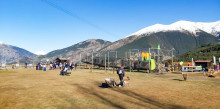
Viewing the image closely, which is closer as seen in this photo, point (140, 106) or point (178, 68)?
point (140, 106)

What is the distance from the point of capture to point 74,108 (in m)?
8.32

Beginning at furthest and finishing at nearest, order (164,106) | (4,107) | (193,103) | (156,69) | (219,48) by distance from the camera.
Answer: (219,48), (156,69), (193,103), (164,106), (4,107)

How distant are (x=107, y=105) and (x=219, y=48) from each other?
152 m

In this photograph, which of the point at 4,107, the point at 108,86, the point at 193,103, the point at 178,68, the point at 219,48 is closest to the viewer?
the point at 4,107

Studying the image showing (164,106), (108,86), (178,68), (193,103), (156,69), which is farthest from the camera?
(178,68)

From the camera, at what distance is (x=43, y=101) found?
959 cm

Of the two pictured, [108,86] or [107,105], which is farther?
[108,86]

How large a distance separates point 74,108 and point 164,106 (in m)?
4.53

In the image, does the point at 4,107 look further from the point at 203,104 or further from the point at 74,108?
the point at 203,104

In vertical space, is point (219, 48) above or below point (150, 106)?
above

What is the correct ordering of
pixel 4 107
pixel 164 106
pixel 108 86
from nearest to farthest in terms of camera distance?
pixel 4 107, pixel 164 106, pixel 108 86

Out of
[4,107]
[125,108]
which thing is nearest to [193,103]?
[125,108]

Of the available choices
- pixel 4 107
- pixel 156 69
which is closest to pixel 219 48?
pixel 156 69

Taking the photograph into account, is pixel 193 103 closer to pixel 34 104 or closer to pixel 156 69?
pixel 34 104
